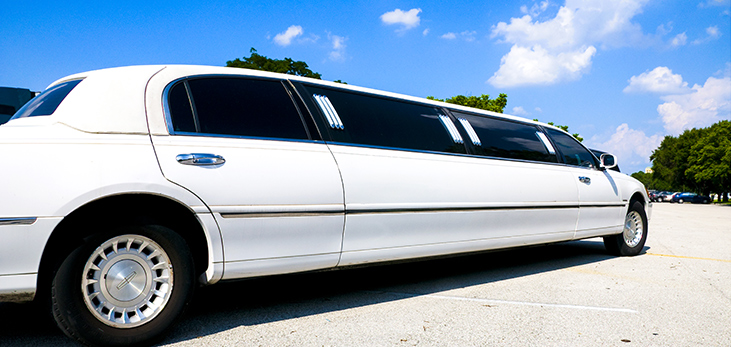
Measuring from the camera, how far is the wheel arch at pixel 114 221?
9.05 feet

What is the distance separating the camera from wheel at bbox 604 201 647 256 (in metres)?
6.93

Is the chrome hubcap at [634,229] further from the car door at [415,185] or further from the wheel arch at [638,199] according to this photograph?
the car door at [415,185]

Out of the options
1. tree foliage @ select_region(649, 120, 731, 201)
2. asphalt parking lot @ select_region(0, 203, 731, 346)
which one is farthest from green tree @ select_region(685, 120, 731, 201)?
asphalt parking lot @ select_region(0, 203, 731, 346)

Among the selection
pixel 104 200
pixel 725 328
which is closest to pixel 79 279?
pixel 104 200

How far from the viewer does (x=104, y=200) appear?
2.86 m

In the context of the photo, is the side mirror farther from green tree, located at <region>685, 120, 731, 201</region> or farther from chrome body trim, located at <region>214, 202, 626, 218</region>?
green tree, located at <region>685, 120, 731, 201</region>

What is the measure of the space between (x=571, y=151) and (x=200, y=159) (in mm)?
4602

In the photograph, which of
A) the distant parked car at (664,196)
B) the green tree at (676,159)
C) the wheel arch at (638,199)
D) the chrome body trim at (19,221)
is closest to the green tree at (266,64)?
the wheel arch at (638,199)

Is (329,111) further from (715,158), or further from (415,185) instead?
(715,158)

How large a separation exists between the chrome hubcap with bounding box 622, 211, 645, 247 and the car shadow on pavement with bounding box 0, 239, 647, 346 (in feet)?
1.48

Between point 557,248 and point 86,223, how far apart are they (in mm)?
6572

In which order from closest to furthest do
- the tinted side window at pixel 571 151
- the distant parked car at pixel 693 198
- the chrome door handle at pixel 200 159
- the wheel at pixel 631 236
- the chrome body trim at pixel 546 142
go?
the chrome door handle at pixel 200 159
the chrome body trim at pixel 546 142
the tinted side window at pixel 571 151
the wheel at pixel 631 236
the distant parked car at pixel 693 198

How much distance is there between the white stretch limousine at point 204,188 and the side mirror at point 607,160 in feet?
8.06

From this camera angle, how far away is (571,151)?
6270mm
